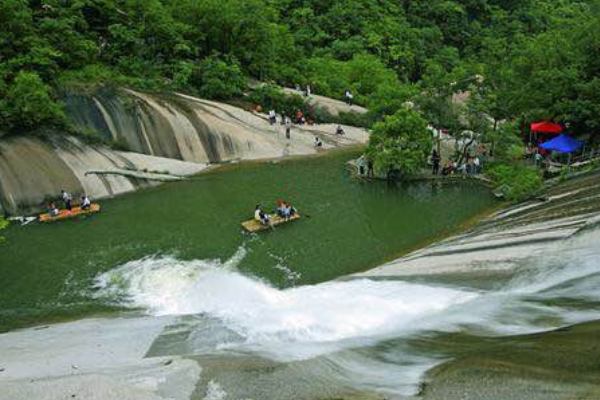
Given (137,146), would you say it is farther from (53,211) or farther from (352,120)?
(352,120)

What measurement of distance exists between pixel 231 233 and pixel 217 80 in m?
19.0

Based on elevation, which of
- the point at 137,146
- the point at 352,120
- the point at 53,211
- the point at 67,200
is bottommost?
the point at 53,211

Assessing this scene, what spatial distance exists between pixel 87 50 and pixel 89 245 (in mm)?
18428

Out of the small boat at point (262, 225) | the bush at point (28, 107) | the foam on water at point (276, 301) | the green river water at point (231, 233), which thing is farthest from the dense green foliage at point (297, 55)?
the foam on water at point (276, 301)

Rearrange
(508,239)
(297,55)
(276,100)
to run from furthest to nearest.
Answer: (297,55), (276,100), (508,239)

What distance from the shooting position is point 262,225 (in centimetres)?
2811

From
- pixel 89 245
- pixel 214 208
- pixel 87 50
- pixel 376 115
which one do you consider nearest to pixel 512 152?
pixel 376 115

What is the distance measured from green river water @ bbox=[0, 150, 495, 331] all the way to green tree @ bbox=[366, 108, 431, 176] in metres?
1.12

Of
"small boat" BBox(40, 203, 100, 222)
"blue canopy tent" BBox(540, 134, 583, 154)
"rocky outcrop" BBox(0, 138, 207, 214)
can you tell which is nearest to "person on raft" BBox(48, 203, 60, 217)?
"small boat" BBox(40, 203, 100, 222)

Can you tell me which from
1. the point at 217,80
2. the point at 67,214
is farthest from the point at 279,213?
the point at 217,80

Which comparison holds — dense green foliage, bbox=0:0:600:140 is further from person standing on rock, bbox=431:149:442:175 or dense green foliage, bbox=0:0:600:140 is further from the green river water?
the green river water

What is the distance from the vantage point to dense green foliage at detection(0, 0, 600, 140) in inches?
1389

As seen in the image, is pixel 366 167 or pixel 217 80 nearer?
pixel 366 167

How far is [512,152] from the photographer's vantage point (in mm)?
34500
